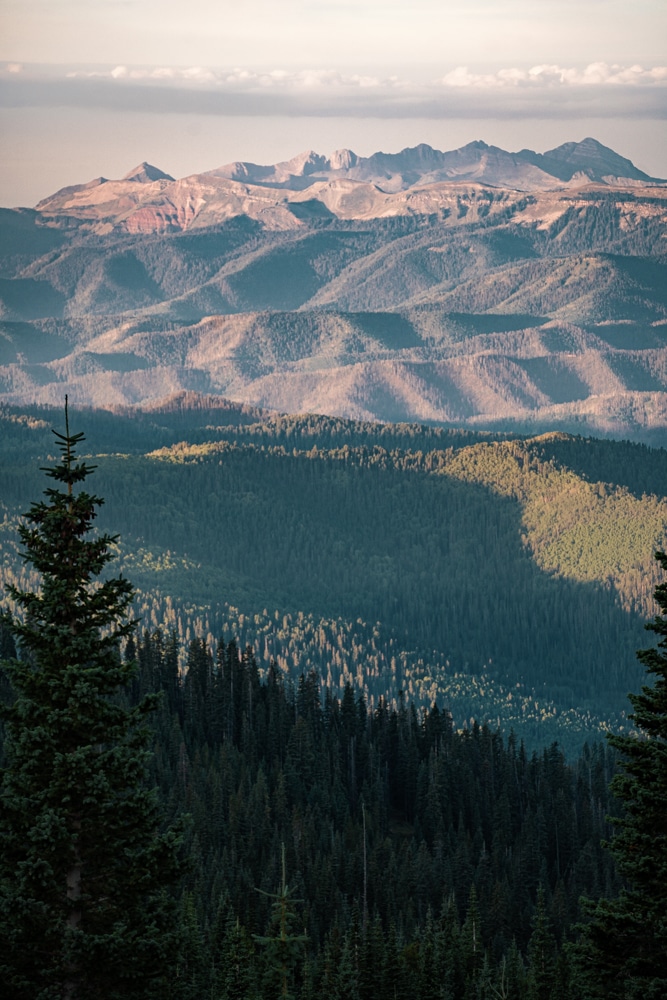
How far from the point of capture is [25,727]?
45500 mm

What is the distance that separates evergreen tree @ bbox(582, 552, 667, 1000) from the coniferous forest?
0.24 feet

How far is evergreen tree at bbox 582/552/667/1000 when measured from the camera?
1780 inches

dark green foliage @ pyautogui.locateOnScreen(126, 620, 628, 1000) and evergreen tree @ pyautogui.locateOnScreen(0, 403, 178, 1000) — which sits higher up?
evergreen tree @ pyautogui.locateOnScreen(0, 403, 178, 1000)

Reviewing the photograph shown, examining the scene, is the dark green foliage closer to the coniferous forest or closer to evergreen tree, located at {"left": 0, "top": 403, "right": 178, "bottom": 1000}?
the coniferous forest

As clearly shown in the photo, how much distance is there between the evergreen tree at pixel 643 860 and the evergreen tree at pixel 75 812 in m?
11.9

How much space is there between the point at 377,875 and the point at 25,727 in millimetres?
98473

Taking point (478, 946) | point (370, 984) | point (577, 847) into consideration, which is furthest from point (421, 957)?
point (577, 847)

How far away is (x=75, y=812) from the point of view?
4572cm

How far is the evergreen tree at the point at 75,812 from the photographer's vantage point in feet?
148

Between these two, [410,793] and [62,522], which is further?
[410,793]

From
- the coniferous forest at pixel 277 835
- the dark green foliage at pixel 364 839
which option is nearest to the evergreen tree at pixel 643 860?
the coniferous forest at pixel 277 835

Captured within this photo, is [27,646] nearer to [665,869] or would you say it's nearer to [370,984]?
[665,869]

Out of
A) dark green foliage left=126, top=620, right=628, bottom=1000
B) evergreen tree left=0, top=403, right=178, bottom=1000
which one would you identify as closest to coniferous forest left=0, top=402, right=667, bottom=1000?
evergreen tree left=0, top=403, right=178, bottom=1000

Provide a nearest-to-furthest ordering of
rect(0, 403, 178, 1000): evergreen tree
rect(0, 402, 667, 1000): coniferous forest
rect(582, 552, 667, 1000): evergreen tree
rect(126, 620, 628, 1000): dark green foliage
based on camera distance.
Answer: rect(0, 403, 178, 1000): evergreen tree, rect(582, 552, 667, 1000): evergreen tree, rect(0, 402, 667, 1000): coniferous forest, rect(126, 620, 628, 1000): dark green foliage
